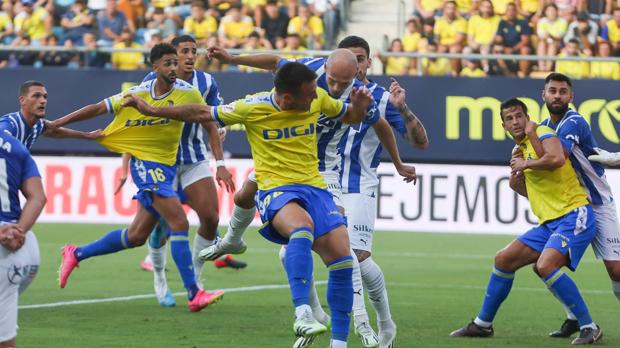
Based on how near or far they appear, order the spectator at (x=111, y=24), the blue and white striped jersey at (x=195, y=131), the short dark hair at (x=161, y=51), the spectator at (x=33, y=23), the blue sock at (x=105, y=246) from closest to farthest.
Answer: the short dark hair at (x=161, y=51) → the blue sock at (x=105, y=246) → the blue and white striped jersey at (x=195, y=131) → the spectator at (x=111, y=24) → the spectator at (x=33, y=23)

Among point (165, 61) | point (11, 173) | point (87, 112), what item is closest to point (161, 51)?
point (165, 61)

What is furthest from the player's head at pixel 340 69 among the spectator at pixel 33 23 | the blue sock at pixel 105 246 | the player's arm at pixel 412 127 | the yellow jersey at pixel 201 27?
the spectator at pixel 33 23

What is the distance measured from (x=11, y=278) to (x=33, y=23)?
56.1ft

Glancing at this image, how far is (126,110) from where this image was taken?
11.4 metres

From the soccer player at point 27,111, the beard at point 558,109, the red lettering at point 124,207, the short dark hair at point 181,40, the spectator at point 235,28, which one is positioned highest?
the soccer player at point 27,111

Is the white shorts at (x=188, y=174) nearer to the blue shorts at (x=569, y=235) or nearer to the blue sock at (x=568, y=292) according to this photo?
the blue shorts at (x=569, y=235)

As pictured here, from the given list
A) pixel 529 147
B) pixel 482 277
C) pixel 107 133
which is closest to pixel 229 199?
pixel 482 277

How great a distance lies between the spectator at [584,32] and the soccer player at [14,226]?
15.0 m

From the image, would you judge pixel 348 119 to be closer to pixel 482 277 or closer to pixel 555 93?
pixel 555 93

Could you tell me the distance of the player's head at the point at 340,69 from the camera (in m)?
8.84

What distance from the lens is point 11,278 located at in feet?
23.9

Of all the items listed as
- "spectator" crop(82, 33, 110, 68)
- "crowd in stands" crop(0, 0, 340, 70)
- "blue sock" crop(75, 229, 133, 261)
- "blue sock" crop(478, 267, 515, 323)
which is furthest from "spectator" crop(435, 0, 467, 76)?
"blue sock" crop(478, 267, 515, 323)

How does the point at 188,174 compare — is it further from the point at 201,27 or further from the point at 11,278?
the point at 201,27

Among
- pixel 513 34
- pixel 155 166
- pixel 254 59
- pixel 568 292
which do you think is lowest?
pixel 513 34
